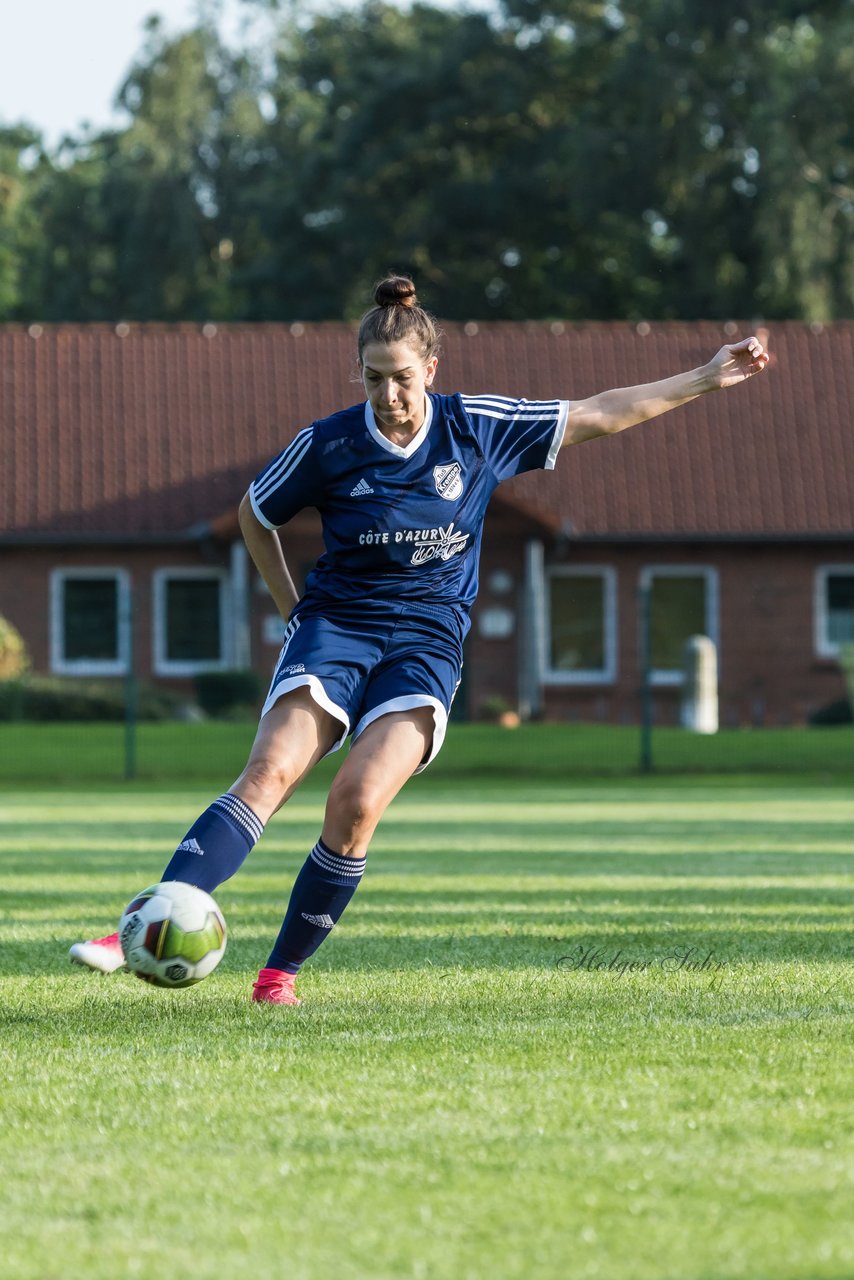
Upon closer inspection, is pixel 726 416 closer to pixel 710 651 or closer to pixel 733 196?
pixel 710 651

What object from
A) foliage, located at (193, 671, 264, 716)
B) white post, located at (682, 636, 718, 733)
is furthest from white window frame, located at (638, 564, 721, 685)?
foliage, located at (193, 671, 264, 716)

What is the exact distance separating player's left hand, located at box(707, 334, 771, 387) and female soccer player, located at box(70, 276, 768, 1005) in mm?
379

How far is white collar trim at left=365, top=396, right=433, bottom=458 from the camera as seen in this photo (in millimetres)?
5508

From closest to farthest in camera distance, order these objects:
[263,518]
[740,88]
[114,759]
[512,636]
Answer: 1. [263,518]
2. [114,759]
3. [512,636]
4. [740,88]

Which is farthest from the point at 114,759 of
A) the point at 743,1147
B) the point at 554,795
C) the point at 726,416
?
the point at 743,1147

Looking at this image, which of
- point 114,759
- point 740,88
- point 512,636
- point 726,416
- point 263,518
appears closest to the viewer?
point 263,518

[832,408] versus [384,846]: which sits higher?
[832,408]

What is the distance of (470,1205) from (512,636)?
30328 millimetres

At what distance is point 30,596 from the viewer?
111ft

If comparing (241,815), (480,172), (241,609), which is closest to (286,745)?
(241,815)

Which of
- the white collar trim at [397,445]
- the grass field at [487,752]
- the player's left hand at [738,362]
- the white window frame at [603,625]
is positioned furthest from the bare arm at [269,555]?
the white window frame at [603,625]

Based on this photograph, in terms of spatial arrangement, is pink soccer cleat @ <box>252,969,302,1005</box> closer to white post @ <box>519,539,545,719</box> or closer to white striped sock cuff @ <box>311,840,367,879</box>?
white striped sock cuff @ <box>311,840,367,879</box>

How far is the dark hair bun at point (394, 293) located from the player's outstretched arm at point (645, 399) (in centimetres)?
65

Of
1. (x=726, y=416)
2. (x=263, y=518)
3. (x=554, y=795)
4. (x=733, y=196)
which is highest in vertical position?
(x=733, y=196)
